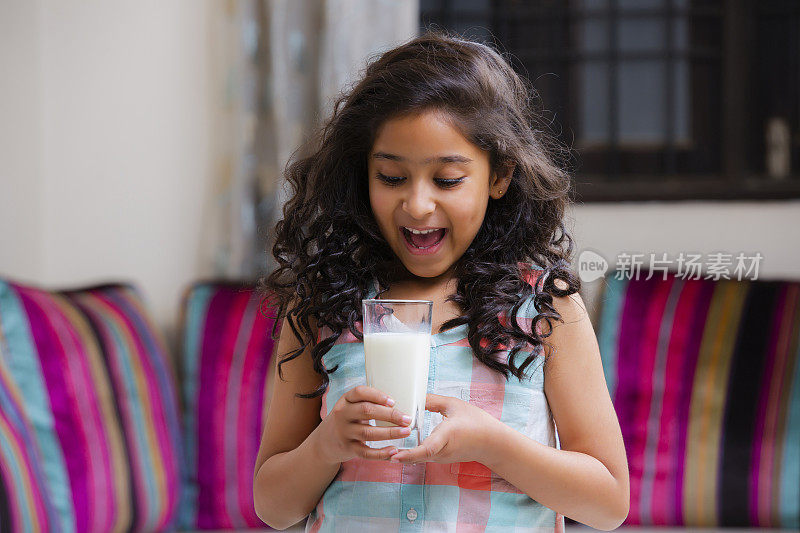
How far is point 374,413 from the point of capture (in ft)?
3.10

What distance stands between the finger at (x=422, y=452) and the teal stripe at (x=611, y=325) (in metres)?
1.48

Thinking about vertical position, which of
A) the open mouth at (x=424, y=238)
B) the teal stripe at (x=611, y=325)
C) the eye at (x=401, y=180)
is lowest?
the teal stripe at (x=611, y=325)

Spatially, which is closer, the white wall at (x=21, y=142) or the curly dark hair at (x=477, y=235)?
the curly dark hair at (x=477, y=235)

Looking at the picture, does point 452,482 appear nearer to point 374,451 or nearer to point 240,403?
point 374,451

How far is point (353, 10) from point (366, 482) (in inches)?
72.4

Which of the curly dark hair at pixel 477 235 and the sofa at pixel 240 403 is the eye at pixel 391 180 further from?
the sofa at pixel 240 403

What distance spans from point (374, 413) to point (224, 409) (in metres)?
1.60

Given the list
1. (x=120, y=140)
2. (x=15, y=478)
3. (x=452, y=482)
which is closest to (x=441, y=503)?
(x=452, y=482)

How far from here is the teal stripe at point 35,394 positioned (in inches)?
81.5

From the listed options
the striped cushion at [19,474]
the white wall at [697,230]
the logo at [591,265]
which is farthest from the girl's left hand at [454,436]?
the white wall at [697,230]

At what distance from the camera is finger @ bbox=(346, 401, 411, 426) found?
3.11ft

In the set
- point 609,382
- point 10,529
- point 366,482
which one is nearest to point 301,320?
point 366,482

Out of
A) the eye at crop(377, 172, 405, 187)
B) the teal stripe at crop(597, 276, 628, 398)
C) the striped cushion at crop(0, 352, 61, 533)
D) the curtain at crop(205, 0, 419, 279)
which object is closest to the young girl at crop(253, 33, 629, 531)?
the eye at crop(377, 172, 405, 187)

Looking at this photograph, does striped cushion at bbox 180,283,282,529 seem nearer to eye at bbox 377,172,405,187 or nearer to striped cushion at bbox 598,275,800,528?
striped cushion at bbox 598,275,800,528
